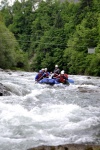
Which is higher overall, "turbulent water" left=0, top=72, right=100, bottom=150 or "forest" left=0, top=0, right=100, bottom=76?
"turbulent water" left=0, top=72, right=100, bottom=150

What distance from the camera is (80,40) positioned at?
52.2 m

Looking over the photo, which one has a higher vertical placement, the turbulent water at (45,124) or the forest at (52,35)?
the turbulent water at (45,124)

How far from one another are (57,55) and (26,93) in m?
47.6

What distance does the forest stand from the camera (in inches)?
1876

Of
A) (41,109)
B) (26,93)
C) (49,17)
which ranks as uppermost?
(41,109)

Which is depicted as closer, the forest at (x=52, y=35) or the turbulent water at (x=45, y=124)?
the turbulent water at (x=45, y=124)

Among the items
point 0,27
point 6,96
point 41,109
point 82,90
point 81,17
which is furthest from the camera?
point 81,17

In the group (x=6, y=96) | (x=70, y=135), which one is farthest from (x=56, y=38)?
(x=70, y=135)

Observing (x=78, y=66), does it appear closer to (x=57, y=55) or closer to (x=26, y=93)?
(x=57, y=55)

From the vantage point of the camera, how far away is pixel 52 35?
230ft

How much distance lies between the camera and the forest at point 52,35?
4766 cm

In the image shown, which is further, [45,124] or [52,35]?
[52,35]

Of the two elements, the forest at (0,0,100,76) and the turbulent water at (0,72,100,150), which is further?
the forest at (0,0,100,76)

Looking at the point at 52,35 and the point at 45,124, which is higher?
the point at 45,124
